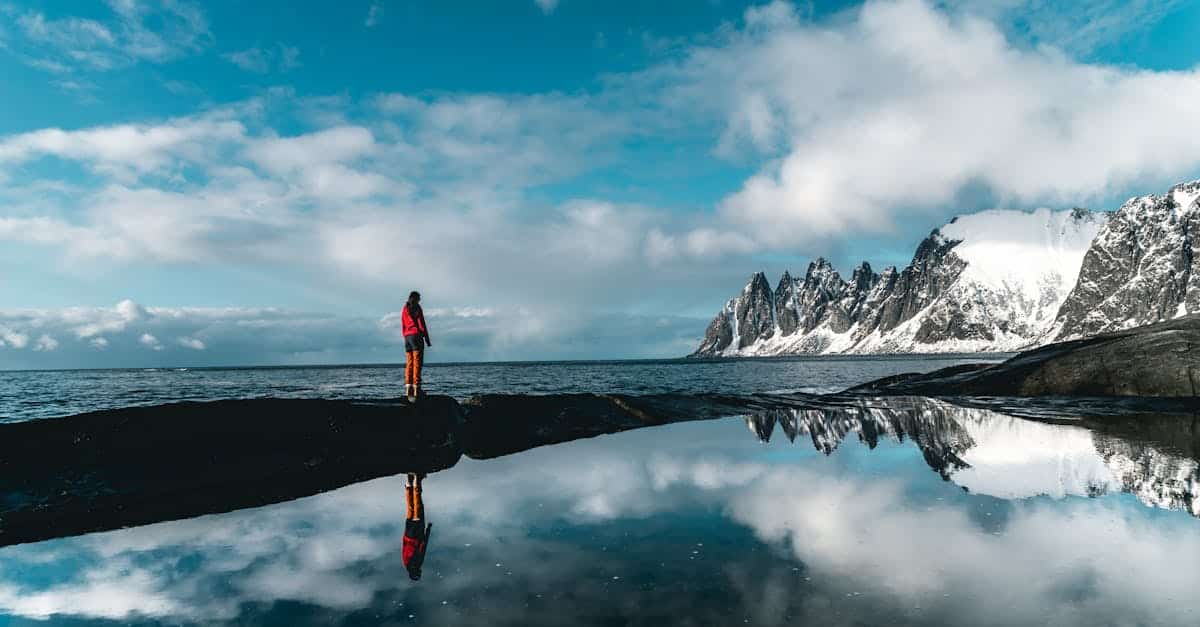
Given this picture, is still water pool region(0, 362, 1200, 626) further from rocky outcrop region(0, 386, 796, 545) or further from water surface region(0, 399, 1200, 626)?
rocky outcrop region(0, 386, 796, 545)

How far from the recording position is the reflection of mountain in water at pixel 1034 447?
1166cm

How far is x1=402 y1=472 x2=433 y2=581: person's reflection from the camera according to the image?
7973 mm

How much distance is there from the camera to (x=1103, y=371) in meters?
33.0

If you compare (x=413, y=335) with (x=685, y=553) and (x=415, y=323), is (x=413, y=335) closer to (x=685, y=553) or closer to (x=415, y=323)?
(x=415, y=323)

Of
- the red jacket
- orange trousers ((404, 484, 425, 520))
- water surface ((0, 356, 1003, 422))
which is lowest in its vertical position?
water surface ((0, 356, 1003, 422))

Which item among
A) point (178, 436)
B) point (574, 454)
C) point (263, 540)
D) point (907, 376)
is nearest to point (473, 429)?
point (574, 454)

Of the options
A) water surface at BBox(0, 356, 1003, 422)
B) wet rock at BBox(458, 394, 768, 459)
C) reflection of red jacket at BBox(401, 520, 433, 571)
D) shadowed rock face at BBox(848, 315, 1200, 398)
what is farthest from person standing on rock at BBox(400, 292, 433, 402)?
shadowed rock face at BBox(848, 315, 1200, 398)

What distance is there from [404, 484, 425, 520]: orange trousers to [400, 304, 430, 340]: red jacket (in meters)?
6.87

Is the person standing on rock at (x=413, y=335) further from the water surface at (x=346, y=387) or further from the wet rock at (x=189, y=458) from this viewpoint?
the water surface at (x=346, y=387)

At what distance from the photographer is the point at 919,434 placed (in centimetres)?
2022

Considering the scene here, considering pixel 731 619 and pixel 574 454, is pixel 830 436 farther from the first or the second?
pixel 731 619

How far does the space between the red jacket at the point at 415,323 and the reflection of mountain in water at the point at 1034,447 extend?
37.4 feet

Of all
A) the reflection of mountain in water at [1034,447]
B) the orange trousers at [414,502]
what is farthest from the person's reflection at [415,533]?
the reflection of mountain in water at [1034,447]

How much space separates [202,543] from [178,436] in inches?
269
